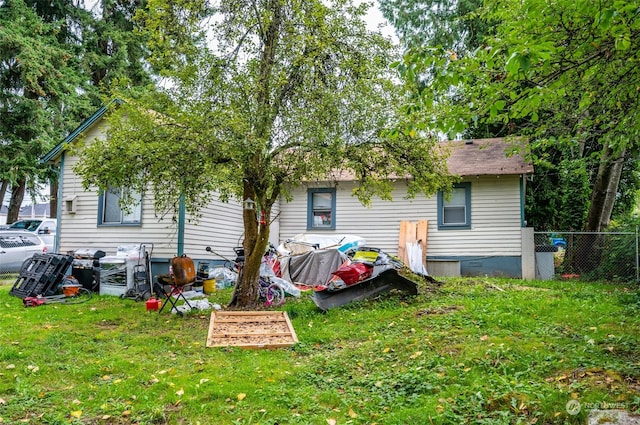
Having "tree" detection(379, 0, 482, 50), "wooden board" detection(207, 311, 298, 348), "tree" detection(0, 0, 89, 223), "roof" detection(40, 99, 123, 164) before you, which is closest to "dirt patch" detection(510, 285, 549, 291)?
"wooden board" detection(207, 311, 298, 348)

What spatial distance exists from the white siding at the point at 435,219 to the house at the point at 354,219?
0.09ft

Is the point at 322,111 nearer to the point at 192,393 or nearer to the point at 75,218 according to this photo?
the point at 192,393

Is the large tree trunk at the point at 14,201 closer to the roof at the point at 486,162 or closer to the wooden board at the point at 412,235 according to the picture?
the wooden board at the point at 412,235

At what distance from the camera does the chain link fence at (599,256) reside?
10.6m

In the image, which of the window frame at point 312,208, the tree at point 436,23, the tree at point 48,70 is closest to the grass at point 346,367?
the window frame at point 312,208

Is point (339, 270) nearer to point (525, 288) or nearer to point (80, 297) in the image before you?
point (525, 288)

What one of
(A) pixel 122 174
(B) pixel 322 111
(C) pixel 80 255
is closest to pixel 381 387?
(B) pixel 322 111

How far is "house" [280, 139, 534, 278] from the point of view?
38.5ft

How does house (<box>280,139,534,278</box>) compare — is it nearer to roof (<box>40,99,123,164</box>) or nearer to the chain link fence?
the chain link fence

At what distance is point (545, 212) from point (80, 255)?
13.5 meters

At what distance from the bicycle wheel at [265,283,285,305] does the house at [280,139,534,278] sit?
200 inches

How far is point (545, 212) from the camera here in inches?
548

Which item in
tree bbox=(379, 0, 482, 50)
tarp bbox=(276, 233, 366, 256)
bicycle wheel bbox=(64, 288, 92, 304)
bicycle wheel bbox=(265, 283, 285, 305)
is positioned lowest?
bicycle wheel bbox=(64, 288, 92, 304)

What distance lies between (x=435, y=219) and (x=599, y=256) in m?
4.35
